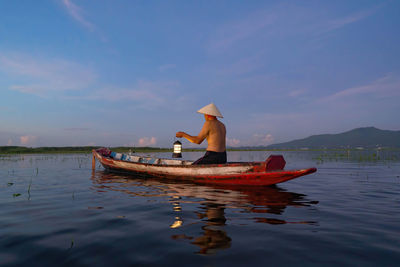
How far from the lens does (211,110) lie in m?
8.08

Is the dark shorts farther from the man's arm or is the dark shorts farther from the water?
the water

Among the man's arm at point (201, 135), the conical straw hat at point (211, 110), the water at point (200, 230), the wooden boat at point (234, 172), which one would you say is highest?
the conical straw hat at point (211, 110)

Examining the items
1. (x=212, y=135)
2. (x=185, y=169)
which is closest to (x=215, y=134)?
(x=212, y=135)

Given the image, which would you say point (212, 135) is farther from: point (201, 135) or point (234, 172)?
point (234, 172)

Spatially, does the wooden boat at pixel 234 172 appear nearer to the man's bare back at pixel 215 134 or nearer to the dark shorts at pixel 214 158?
the dark shorts at pixel 214 158

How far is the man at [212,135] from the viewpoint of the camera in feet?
26.3

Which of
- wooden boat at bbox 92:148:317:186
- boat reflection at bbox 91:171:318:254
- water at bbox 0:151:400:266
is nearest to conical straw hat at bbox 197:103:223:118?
wooden boat at bbox 92:148:317:186

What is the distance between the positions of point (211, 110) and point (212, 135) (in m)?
0.86

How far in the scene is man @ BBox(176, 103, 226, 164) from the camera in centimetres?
801

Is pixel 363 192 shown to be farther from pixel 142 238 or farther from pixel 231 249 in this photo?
pixel 142 238

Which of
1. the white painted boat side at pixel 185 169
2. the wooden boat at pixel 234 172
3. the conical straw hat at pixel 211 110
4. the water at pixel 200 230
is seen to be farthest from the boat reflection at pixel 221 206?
the conical straw hat at pixel 211 110

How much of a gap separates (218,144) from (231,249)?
18.0ft

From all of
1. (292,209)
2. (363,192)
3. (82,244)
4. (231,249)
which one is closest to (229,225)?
(231,249)

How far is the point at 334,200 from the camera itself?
5992mm
